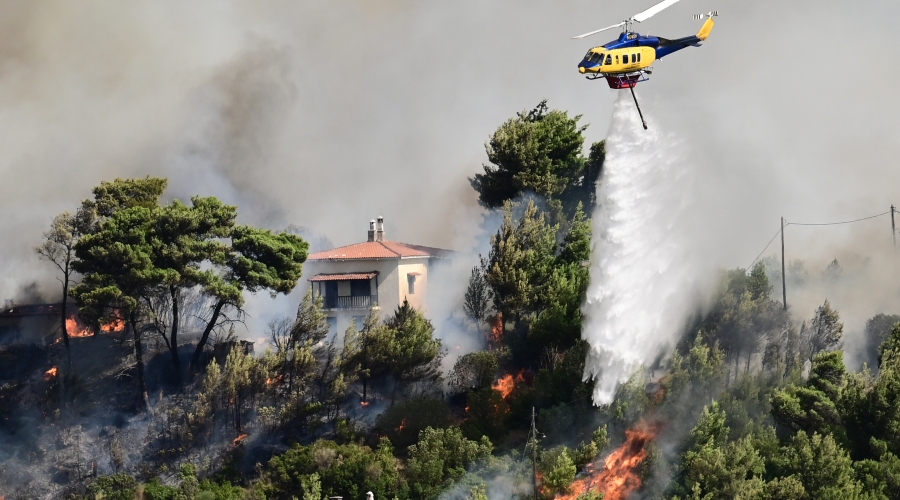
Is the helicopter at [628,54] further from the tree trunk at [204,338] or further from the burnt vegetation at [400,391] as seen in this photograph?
the tree trunk at [204,338]

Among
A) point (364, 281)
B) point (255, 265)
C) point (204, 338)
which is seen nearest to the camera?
point (255, 265)

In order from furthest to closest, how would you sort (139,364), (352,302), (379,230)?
1. (379,230)
2. (352,302)
3. (139,364)

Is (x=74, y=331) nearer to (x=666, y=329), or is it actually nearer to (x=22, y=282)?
(x=22, y=282)

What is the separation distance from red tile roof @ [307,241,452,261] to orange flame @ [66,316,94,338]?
9132 millimetres

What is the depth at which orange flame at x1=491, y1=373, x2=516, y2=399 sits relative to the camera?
42.6 meters

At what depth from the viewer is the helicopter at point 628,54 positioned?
37.7 meters

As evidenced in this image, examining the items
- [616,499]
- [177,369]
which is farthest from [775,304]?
[177,369]

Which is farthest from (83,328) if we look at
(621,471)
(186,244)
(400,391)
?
(621,471)

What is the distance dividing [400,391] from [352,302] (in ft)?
24.3

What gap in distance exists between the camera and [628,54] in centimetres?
3809

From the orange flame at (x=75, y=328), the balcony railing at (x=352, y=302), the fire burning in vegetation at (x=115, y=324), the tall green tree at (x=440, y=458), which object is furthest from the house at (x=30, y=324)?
the tall green tree at (x=440, y=458)

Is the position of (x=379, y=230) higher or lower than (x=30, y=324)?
higher

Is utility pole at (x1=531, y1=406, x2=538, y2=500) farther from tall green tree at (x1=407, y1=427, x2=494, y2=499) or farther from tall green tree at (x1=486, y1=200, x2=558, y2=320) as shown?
tall green tree at (x1=486, y1=200, x2=558, y2=320)

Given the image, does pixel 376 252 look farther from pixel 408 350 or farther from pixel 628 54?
pixel 628 54
